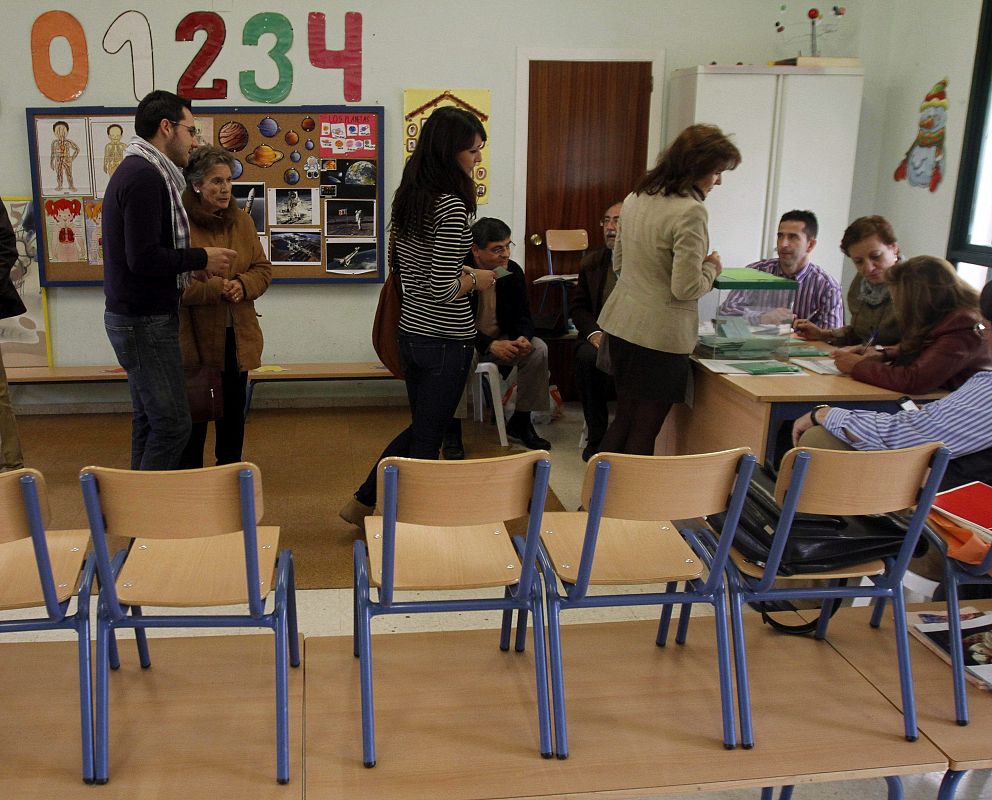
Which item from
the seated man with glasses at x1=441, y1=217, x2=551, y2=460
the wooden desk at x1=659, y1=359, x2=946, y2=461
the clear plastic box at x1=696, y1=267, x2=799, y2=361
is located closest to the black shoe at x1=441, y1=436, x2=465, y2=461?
the seated man with glasses at x1=441, y1=217, x2=551, y2=460

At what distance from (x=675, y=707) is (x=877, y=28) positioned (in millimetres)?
4399

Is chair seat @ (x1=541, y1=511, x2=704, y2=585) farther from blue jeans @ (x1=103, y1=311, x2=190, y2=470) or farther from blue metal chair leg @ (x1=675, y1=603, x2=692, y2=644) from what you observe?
blue jeans @ (x1=103, y1=311, x2=190, y2=470)

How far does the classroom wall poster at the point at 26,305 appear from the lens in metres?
4.79

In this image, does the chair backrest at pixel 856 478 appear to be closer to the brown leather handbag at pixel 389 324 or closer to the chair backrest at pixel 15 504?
the chair backrest at pixel 15 504

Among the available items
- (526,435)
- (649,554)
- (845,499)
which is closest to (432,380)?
(649,554)

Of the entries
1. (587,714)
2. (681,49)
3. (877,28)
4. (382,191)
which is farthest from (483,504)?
(877,28)

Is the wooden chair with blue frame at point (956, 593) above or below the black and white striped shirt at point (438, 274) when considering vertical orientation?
below

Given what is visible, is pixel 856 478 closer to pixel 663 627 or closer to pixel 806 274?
pixel 663 627

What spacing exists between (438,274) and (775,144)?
2718 millimetres

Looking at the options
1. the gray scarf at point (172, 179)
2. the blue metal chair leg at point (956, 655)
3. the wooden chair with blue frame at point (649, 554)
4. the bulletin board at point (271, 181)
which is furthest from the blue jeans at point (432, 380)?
the bulletin board at point (271, 181)

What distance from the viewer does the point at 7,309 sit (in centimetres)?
357

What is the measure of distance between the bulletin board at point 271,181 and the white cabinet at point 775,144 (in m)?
1.77

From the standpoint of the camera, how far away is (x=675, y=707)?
197cm

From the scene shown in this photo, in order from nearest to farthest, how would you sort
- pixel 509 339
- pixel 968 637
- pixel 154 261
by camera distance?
pixel 968 637, pixel 154 261, pixel 509 339
